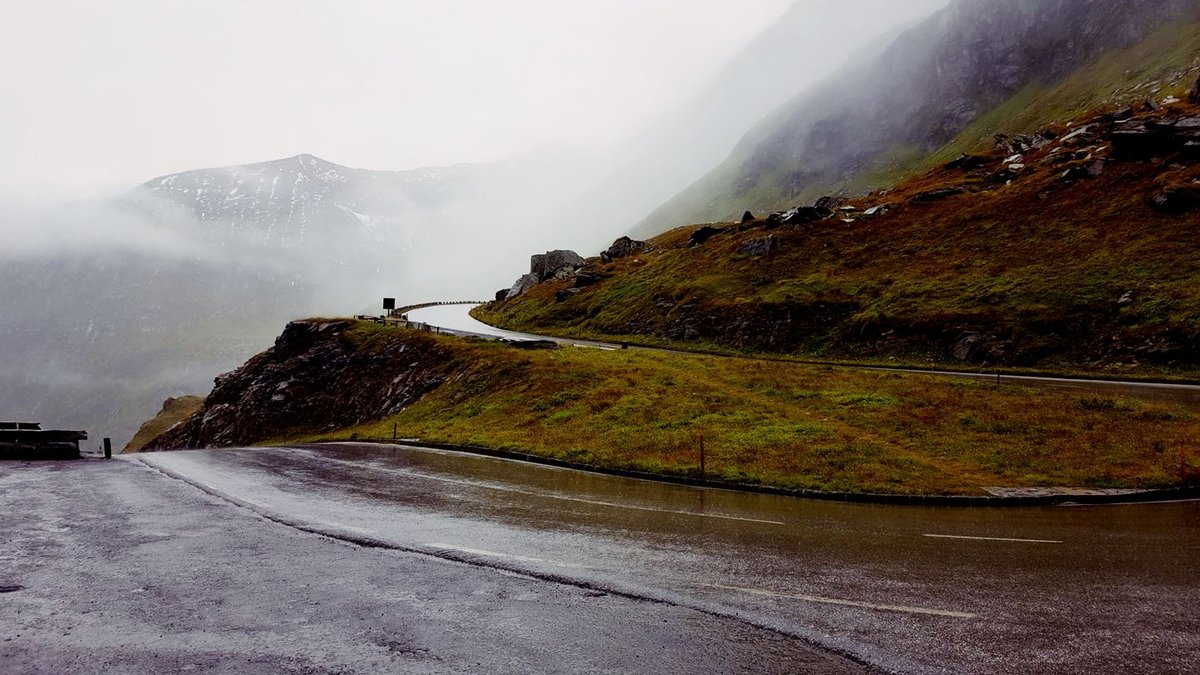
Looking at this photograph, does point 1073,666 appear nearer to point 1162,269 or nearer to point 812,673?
point 812,673

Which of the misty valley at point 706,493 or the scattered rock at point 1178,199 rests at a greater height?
the scattered rock at point 1178,199

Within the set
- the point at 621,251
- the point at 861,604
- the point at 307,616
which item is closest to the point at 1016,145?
the point at 621,251

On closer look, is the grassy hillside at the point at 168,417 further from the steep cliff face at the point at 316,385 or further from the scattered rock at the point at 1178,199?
the scattered rock at the point at 1178,199

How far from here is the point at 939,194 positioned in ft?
245

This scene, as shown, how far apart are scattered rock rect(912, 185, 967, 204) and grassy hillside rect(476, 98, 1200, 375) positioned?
1.24ft

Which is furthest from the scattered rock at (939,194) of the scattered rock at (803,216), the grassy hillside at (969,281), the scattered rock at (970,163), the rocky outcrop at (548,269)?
the rocky outcrop at (548,269)

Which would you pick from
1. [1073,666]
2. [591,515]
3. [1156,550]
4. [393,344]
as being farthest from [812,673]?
[393,344]

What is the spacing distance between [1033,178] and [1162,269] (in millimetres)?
30253

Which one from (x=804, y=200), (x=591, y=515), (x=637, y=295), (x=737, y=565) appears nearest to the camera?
(x=737, y=565)

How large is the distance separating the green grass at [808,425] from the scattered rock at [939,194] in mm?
49792

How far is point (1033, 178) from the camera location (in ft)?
226

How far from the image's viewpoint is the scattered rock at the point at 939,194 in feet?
243

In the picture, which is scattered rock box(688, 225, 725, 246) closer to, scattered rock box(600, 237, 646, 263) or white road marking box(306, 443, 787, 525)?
scattered rock box(600, 237, 646, 263)

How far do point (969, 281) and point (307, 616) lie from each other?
55.2 meters
